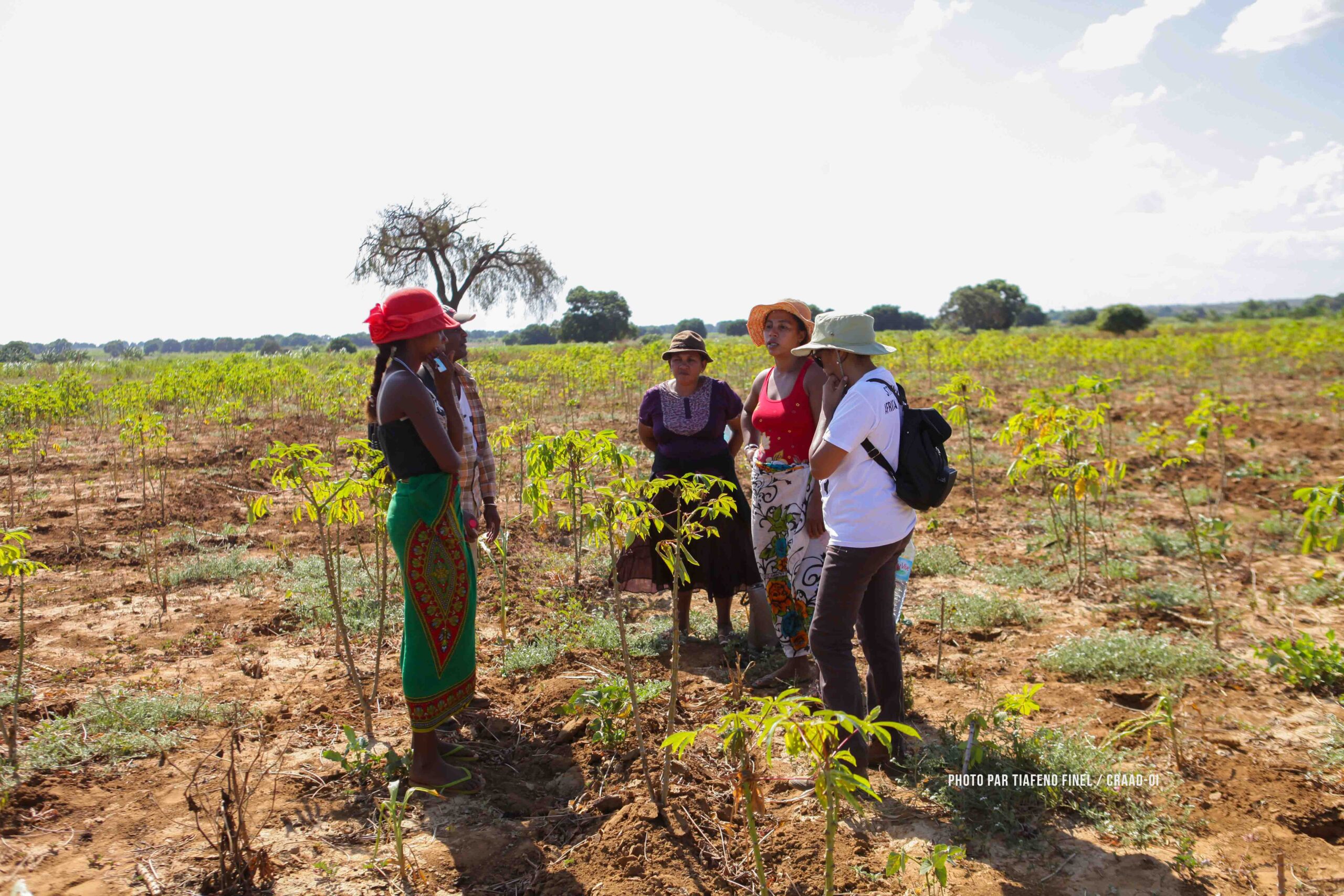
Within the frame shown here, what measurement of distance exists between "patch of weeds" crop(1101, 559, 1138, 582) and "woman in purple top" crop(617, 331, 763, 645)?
273 centimetres

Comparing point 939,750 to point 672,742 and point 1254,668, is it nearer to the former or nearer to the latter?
point 672,742

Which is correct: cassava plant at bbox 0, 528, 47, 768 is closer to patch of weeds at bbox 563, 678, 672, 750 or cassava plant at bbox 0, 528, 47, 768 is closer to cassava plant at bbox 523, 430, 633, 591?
cassava plant at bbox 523, 430, 633, 591

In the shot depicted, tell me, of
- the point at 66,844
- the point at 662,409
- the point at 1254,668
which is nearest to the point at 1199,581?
the point at 1254,668

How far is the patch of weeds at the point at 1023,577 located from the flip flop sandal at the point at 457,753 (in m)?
3.65

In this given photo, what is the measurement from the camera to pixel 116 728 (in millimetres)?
3123

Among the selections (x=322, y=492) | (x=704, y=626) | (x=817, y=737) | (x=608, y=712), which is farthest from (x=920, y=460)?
(x=322, y=492)

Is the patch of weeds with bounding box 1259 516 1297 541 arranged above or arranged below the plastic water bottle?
below

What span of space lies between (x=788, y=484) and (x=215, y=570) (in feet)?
14.0

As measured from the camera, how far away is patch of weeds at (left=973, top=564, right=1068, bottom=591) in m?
5.14

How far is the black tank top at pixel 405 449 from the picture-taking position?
2693 millimetres

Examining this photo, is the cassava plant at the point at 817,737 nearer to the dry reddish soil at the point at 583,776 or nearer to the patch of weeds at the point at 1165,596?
the dry reddish soil at the point at 583,776

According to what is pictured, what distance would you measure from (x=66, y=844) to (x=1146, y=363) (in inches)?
936

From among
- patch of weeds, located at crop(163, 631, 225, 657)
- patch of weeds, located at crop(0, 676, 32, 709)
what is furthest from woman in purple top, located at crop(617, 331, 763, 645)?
patch of weeds, located at crop(0, 676, 32, 709)

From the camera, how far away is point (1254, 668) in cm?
373
